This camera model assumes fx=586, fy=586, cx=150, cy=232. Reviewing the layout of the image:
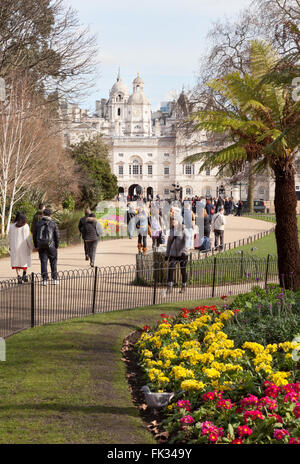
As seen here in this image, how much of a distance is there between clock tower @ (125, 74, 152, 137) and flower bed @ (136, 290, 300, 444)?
137m

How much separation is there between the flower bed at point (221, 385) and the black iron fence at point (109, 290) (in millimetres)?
2389

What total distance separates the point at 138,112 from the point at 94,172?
105m

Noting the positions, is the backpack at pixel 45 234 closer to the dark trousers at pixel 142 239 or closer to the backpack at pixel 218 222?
the dark trousers at pixel 142 239

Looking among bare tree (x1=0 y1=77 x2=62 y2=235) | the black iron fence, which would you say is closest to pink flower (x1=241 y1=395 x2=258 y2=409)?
the black iron fence

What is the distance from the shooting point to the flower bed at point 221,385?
4.99m

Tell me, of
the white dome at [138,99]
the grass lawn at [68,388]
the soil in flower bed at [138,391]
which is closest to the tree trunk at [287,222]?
the grass lawn at [68,388]

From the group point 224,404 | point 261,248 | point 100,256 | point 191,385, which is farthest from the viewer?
point 261,248

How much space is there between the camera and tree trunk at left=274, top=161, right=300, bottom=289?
1002 cm

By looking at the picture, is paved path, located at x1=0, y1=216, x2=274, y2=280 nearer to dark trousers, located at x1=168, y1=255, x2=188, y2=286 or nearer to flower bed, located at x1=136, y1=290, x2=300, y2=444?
dark trousers, located at x1=168, y1=255, x2=188, y2=286

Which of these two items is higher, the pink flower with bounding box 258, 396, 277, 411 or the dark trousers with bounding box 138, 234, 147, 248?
the dark trousers with bounding box 138, 234, 147, 248

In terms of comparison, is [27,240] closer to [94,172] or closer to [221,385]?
[221,385]

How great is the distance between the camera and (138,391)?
6.39m

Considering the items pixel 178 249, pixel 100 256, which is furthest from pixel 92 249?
Result: pixel 178 249
